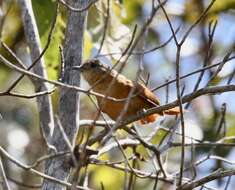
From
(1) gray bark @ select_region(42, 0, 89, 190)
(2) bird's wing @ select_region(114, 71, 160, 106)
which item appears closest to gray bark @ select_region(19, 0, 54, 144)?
(1) gray bark @ select_region(42, 0, 89, 190)

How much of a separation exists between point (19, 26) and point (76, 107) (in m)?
3.13

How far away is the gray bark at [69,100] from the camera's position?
3928 millimetres

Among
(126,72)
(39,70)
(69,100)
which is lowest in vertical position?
(69,100)

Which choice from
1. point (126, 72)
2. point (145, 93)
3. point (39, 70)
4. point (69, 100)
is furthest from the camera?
point (126, 72)

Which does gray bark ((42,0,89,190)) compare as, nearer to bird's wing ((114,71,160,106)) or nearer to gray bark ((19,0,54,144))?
gray bark ((19,0,54,144))

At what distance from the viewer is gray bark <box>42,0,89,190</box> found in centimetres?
393

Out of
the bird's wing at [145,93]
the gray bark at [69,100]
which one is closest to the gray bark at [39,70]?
the gray bark at [69,100]

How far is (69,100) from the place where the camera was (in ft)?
13.2

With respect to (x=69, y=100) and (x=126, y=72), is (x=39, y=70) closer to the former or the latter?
(x=69, y=100)

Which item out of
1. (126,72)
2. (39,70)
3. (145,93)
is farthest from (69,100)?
(126,72)

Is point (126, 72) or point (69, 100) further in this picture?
point (126, 72)

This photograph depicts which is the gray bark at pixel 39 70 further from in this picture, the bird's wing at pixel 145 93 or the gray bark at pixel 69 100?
the bird's wing at pixel 145 93

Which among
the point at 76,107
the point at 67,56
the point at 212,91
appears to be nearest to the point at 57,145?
the point at 76,107

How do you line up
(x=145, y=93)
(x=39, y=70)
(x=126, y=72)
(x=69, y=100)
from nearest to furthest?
(x=69, y=100) < (x=39, y=70) < (x=145, y=93) < (x=126, y=72)
